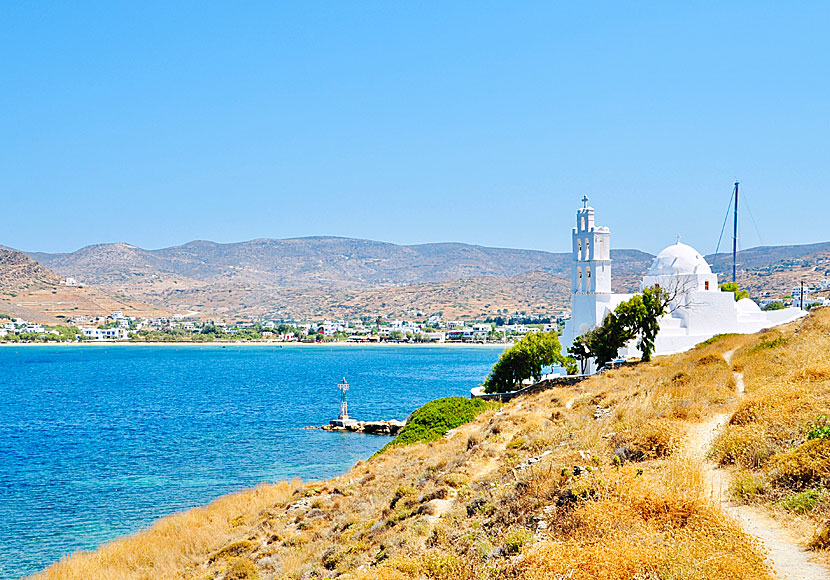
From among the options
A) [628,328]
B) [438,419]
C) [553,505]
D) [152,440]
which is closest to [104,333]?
[152,440]

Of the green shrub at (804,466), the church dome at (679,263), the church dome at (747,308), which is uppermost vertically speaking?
the church dome at (679,263)

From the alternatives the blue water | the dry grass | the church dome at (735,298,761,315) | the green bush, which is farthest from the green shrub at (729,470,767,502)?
the church dome at (735,298,761,315)

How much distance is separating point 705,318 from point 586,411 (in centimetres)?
2639

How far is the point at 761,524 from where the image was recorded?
7.54 meters

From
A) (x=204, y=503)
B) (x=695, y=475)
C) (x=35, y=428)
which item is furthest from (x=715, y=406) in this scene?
(x=35, y=428)

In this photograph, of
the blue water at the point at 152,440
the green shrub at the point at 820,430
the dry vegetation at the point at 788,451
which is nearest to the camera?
the dry vegetation at the point at 788,451

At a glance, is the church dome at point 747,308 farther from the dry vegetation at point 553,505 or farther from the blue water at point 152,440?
the dry vegetation at point 553,505

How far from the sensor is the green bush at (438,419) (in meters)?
25.8

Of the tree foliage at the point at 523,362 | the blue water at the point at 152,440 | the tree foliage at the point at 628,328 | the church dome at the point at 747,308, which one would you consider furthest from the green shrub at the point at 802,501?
the church dome at the point at 747,308

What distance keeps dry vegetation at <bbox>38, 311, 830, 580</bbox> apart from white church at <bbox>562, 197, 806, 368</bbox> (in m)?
20.3

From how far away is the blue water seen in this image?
23984 mm

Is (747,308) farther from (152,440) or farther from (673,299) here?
(152,440)

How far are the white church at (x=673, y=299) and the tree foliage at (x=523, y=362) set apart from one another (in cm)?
465

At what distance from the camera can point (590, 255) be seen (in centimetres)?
4178
